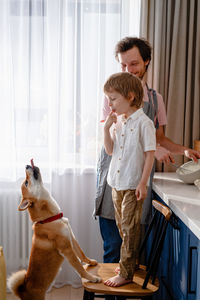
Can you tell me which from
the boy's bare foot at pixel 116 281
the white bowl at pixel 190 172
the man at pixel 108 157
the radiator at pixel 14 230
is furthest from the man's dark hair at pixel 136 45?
the radiator at pixel 14 230

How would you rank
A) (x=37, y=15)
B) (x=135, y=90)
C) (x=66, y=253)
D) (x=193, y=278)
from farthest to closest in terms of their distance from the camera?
(x=37, y=15) < (x=66, y=253) < (x=135, y=90) < (x=193, y=278)

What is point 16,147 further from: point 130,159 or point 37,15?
point 130,159

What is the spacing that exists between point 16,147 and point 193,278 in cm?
146

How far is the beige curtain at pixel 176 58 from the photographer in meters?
2.30

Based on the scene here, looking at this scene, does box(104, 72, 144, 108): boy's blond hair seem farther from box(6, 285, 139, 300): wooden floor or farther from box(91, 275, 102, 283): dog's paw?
box(6, 285, 139, 300): wooden floor

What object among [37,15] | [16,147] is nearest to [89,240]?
[16,147]

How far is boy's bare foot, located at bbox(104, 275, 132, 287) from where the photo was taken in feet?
4.94

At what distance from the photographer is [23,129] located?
2418mm

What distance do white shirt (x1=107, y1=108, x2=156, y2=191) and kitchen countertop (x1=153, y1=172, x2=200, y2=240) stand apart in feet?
0.71

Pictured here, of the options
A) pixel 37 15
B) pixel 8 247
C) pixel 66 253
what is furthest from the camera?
pixel 8 247

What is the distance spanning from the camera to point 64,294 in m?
2.45

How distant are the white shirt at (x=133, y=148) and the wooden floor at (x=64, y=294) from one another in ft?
3.91

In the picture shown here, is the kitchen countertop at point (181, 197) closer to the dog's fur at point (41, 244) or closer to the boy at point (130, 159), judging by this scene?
the boy at point (130, 159)

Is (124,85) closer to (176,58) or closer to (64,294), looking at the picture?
(176,58)
